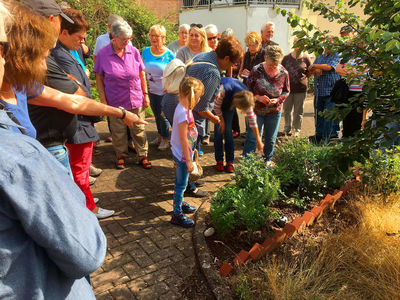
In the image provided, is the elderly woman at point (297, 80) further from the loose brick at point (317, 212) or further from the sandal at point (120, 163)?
the sandal at point (120, 163)

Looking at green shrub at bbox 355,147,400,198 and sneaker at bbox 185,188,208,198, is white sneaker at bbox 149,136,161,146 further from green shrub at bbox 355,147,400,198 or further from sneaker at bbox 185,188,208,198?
green shrub at bbox 355,147,400,198

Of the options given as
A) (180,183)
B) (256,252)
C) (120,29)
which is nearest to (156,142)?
(120,29)

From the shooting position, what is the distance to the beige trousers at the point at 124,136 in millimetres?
4777

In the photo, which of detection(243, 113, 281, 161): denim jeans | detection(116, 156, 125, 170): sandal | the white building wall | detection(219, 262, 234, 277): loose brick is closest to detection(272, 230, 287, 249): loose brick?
detection(219, 262, 234, 277): loose brick

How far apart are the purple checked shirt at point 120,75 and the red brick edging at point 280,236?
9.69 ft

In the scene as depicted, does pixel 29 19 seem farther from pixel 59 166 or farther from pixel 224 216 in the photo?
pixel 224 216

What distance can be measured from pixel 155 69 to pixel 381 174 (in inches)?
150

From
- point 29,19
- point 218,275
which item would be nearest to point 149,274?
point 218,275

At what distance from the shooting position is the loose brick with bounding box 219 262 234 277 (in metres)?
2.51

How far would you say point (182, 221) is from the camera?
335cm

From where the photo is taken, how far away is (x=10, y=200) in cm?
79

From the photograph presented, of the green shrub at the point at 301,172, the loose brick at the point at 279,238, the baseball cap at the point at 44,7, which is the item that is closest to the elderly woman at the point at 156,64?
the green shrub at the point at 301,172

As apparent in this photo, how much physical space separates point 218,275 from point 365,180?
1953 mm

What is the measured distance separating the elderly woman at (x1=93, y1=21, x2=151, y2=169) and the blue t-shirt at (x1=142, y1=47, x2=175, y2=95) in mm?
406
